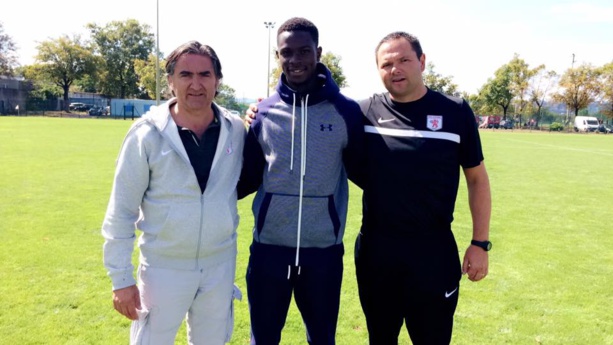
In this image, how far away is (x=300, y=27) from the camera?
265 cm

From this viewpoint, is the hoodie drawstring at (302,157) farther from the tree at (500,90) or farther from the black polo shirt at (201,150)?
the tree at (500,90)

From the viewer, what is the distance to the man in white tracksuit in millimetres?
2508

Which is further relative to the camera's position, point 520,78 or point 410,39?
point 520,78

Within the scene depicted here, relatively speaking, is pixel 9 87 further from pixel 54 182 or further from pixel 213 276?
pixel 213 276

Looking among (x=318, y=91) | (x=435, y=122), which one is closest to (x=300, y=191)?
(x=318, y=91)

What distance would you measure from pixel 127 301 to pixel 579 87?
225 feet

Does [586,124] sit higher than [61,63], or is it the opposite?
[61,63]

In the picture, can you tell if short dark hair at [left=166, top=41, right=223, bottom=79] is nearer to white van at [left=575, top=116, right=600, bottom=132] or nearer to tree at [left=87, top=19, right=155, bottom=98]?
white van at [left=575, top=116, right=600, bottom=132]

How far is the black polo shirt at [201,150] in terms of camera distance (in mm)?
2592

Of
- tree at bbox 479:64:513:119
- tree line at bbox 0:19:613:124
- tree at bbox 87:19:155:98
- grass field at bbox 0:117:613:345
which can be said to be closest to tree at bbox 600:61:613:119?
tree line at bbox 0:19:613:124

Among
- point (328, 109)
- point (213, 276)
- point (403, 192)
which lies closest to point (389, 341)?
point (403, 192)

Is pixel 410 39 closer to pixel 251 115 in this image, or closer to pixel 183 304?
pixel 251 115

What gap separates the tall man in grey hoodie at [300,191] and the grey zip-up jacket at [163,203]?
25cm

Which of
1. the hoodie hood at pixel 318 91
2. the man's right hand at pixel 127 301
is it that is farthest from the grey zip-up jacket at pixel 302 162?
the man's right hand at pixel 127 301
